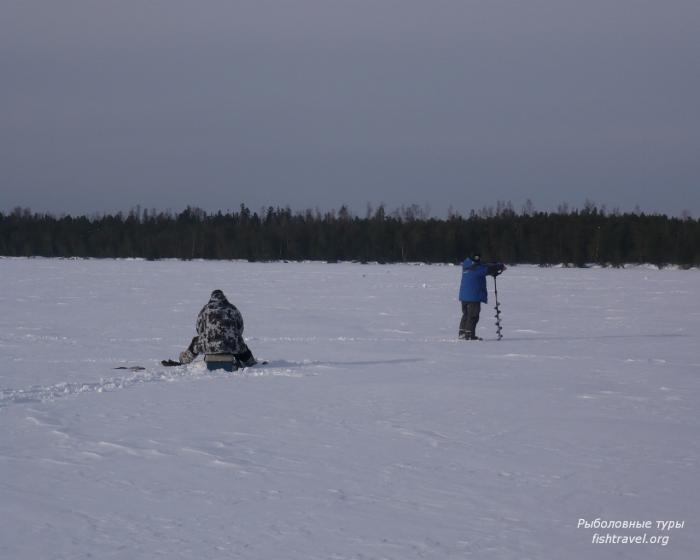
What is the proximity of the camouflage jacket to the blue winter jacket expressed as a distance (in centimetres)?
539

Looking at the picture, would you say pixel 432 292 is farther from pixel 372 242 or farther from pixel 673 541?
pixel 372 242

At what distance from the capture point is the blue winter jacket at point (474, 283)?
15562 millimetres

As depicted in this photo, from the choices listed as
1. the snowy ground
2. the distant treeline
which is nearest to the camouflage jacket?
the snowy ground

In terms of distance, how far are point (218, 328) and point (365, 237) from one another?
104213mm

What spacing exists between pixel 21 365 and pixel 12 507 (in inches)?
277

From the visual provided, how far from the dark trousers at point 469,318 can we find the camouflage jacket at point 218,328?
5.45 metres

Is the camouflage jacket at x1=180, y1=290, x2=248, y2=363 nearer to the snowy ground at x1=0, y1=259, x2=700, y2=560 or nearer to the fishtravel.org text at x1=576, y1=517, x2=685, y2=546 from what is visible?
the snowy ground at x1=0, y1=259, x2=700, y2=560

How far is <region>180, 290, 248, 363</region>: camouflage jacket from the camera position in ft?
36.3

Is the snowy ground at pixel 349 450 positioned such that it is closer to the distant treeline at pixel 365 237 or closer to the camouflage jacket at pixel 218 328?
the camouflage jacket at pixel 218 328

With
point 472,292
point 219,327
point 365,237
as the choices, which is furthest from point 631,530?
point 365,237

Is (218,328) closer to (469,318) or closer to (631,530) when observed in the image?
(469,318)

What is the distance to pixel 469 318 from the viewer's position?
15.7 metres

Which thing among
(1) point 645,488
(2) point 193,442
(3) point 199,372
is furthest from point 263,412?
(1) point 645,488

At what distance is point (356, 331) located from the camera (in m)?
17.8
